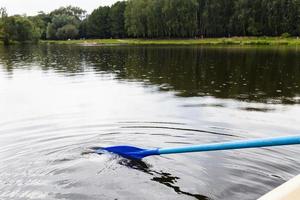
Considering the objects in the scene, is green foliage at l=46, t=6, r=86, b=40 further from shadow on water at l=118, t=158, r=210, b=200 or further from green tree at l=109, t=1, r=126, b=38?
shadow on water at l=118, t=158, r=210, b=200

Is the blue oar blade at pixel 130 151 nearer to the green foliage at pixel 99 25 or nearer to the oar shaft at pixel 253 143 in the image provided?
the oar shaft at pixel 253 143

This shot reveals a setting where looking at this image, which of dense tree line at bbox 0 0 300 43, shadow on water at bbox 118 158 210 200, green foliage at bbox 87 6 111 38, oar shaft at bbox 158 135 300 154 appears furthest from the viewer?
green foliage at bbox 87 6 111 38

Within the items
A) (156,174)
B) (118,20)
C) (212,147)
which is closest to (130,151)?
(156,174)

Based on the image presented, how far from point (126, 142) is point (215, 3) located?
114651mm

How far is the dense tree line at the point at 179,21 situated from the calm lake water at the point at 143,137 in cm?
8857

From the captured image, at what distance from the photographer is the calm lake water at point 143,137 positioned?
865 centimetres

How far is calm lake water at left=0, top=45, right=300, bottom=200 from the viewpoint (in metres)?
8.65

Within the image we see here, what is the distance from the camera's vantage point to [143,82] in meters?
27.7

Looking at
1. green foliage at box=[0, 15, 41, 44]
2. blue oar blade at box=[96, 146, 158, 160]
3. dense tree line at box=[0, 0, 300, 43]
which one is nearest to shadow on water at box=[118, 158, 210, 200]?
blue oar blade at box=[96, 146, 158, 160]

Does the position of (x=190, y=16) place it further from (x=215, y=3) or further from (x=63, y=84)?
(x=63, y=84)

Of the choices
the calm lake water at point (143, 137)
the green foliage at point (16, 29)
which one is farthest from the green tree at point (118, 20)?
the calm lake water at point (143, 137)

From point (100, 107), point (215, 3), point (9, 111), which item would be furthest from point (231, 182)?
point (215, 3)

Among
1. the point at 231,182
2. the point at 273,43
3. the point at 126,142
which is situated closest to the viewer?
the point at 231,182

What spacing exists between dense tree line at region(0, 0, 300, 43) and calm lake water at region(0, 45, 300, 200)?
88.6 metres
